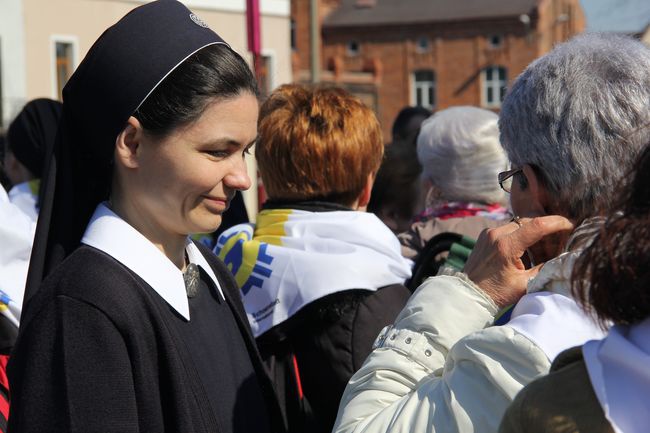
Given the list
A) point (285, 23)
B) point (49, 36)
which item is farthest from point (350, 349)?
point (285, 23)

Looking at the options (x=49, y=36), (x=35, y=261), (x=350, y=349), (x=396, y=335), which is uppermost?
(x=49, y=36)

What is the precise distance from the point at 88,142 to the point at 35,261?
275 mm

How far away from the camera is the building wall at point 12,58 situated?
1873cm

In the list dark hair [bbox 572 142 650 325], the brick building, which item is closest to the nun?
dark hair [bbox 572 142 650 325]

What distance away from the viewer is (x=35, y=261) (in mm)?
2094

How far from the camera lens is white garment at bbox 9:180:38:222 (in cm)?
536

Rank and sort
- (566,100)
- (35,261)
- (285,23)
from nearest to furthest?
(566,100) < (35,261) < (285,23)

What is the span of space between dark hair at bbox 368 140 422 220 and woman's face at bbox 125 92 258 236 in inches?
110

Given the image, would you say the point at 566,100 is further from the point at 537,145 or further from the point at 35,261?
the point at 35,261

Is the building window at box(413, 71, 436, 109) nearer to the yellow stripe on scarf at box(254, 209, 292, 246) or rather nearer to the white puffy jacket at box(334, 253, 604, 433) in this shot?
the yellow stripe on scarf at box(254, 209, 292, 246)

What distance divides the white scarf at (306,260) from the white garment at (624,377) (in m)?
1.61

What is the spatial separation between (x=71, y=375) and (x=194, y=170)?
54 cm

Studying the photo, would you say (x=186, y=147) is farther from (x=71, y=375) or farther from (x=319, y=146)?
(x=319, y=146)

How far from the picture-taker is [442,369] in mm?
1896
